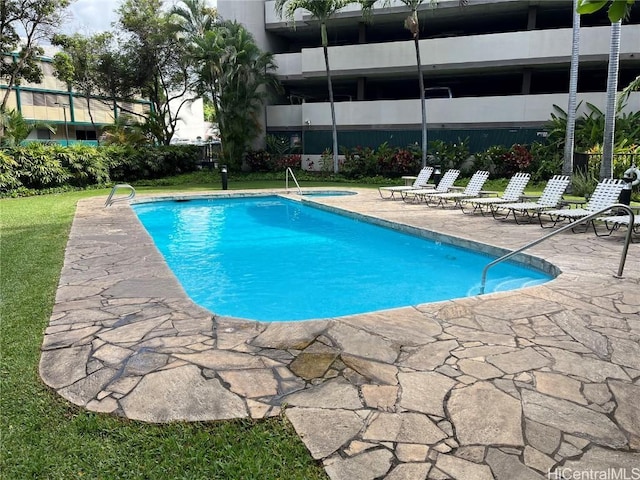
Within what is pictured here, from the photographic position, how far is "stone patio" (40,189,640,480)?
8.41ft

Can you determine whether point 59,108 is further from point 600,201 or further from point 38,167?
point 600,201

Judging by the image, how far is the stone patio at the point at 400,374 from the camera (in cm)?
256

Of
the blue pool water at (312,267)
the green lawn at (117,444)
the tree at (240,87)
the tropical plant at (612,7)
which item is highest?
the tree at (240,87)

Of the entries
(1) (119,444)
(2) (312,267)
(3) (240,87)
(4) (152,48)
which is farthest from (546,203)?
(4) (152,48)

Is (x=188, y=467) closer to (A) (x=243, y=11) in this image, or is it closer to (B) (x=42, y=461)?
(B) (x=42, y=461)

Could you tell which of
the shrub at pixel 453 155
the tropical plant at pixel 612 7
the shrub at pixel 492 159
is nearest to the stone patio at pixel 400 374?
the tropical plant at pixel 612 7

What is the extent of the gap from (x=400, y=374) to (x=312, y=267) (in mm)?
5017

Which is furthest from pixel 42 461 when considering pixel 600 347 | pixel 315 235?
pixel 315 235

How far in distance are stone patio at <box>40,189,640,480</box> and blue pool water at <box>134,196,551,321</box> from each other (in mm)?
1432

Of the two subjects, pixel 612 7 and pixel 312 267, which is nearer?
pixel 612 7

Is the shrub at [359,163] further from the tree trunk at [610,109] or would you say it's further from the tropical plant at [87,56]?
the tropical plant at [87,56]

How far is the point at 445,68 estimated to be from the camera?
2058 cm

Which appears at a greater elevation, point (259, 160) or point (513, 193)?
point (259, 160)

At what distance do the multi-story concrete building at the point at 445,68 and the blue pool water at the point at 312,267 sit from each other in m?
10.2
